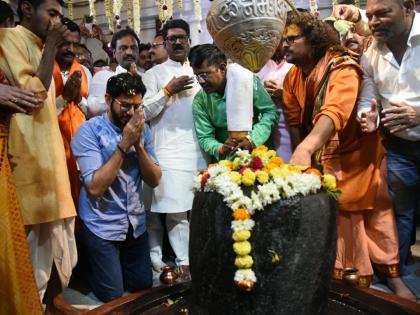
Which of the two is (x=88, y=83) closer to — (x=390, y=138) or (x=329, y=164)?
(x=329, y=164)

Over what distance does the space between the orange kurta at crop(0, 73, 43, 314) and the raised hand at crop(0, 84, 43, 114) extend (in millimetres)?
106

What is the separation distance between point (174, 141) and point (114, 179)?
703mm

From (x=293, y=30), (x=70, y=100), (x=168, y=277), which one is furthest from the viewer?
(x=70, y=100)

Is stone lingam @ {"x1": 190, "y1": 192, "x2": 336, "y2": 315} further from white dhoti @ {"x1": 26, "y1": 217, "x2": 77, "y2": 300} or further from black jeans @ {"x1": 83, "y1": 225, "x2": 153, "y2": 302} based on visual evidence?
black jeans @ {"x1": 83, "y1": 225, "x2": 153, "y2": 302}

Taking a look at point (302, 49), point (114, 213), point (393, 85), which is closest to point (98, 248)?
point (114, 213)

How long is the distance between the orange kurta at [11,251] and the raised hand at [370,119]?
2003 mm

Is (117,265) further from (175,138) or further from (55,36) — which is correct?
(55,36)

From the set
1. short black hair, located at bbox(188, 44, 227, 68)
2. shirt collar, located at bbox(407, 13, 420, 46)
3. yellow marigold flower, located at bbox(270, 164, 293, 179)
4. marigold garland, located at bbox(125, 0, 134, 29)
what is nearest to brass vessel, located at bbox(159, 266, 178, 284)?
yellow marigold flower, located at bbox(270, 164, 293, 179)

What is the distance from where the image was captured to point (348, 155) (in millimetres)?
2992

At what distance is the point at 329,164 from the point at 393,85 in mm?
641

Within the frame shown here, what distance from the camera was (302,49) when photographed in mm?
2947

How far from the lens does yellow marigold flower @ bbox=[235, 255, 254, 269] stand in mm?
1594

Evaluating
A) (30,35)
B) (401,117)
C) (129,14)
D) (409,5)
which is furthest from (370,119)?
(129,14)

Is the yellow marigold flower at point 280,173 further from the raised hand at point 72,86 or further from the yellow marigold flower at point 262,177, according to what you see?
the raised hand at point 72,86
